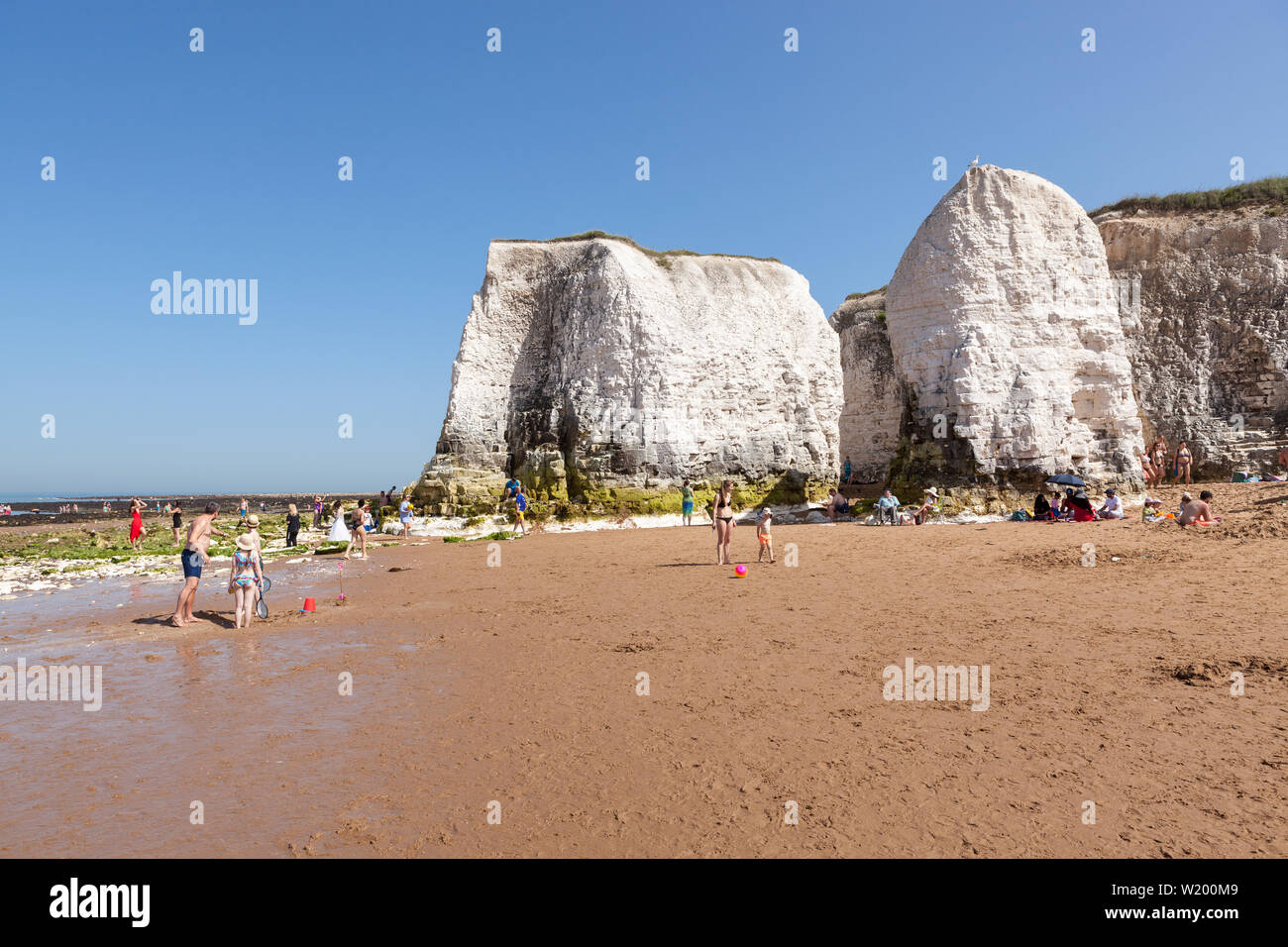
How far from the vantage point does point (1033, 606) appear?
8.91 meters

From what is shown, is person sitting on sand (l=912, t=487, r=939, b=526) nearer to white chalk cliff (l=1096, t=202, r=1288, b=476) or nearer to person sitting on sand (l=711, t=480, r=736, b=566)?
person sitting on sand (l=711, t=480, r=736, b=566)

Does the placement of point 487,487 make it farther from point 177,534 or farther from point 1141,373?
point 1141,373

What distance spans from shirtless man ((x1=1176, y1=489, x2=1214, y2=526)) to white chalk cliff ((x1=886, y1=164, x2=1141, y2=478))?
6036mm

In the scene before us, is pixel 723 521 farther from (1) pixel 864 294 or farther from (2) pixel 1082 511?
(1) pixel 864 294

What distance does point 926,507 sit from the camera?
19.7 m

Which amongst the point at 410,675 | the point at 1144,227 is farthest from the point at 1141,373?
the point at 410,675

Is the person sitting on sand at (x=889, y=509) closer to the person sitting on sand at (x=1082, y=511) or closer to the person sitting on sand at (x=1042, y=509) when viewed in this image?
the person sitting on sand at (x=1042, y=509)

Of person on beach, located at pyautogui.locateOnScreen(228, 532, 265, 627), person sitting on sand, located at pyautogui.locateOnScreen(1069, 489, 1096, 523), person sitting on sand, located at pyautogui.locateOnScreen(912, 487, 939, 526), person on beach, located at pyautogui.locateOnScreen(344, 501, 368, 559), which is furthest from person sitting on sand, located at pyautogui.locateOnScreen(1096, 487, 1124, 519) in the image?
person on beach, located at pyautogui.locateOnScreen(344, 501, 368, 559)

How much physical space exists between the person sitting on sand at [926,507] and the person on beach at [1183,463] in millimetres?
9096

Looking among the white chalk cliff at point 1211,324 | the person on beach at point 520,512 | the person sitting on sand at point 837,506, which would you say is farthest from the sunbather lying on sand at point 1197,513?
the person on beach at point 520,512

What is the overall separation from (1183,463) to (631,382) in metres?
18.5

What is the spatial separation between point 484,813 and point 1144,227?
98.7 ft

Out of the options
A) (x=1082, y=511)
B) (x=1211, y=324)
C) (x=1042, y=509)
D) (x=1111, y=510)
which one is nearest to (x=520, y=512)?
(x=1042, y=509)
